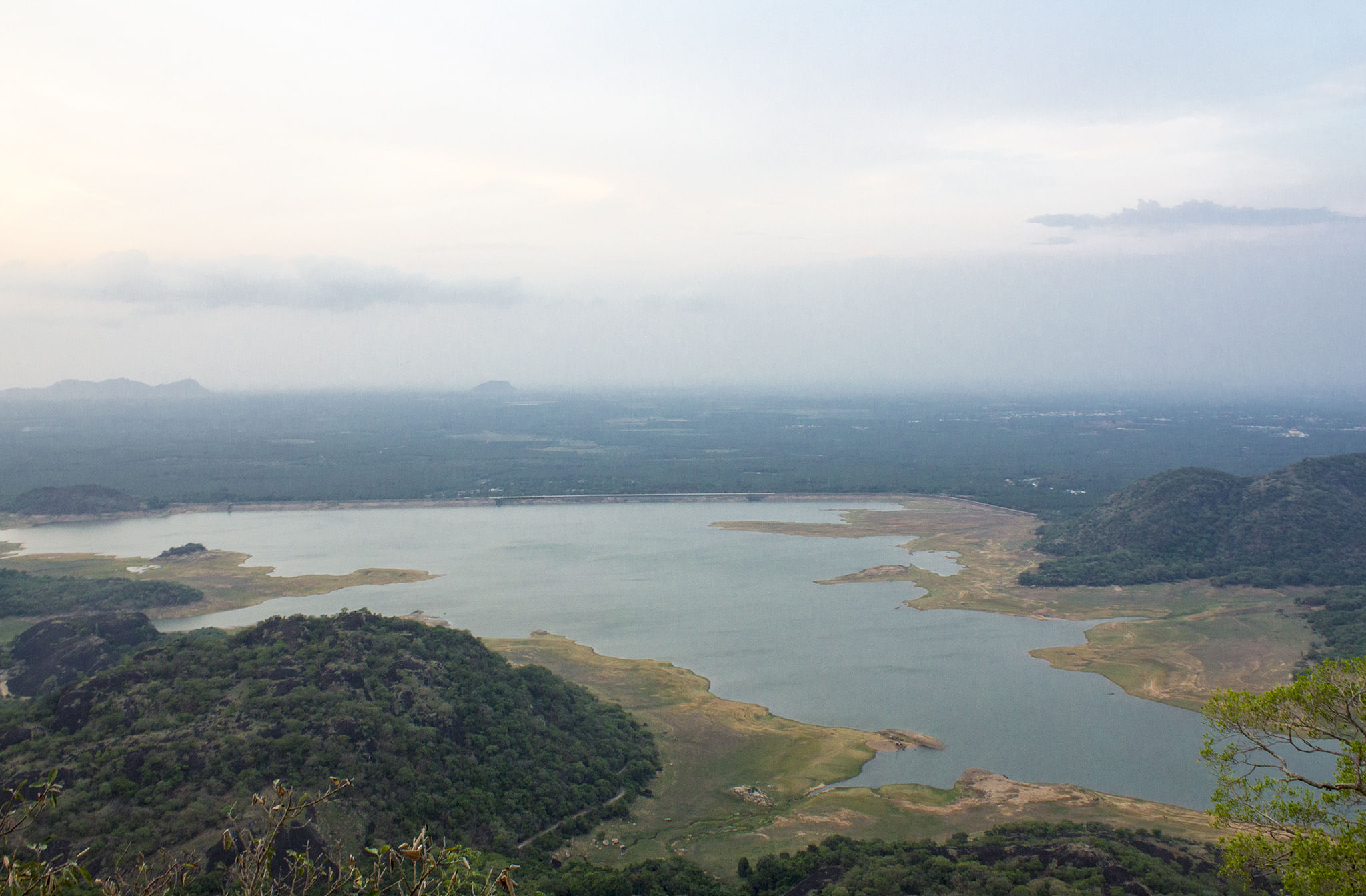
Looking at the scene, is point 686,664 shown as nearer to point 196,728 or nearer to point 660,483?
point 196,728

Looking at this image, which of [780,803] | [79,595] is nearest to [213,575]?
[79,595]

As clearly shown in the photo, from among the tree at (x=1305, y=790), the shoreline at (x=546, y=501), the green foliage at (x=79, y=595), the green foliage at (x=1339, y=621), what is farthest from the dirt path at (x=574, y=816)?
the shoreline at (x=546, y=501)

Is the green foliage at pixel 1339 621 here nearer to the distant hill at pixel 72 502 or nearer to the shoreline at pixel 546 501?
the shoreline at pixel 546 501

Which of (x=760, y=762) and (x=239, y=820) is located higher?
(x=239, y=820)

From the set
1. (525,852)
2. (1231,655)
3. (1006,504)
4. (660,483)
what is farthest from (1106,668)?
(660,483)

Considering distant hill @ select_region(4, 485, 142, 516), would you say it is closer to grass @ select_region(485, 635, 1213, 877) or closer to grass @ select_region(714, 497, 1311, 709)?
grass @ select_region(714, 497, 1311, 709)
